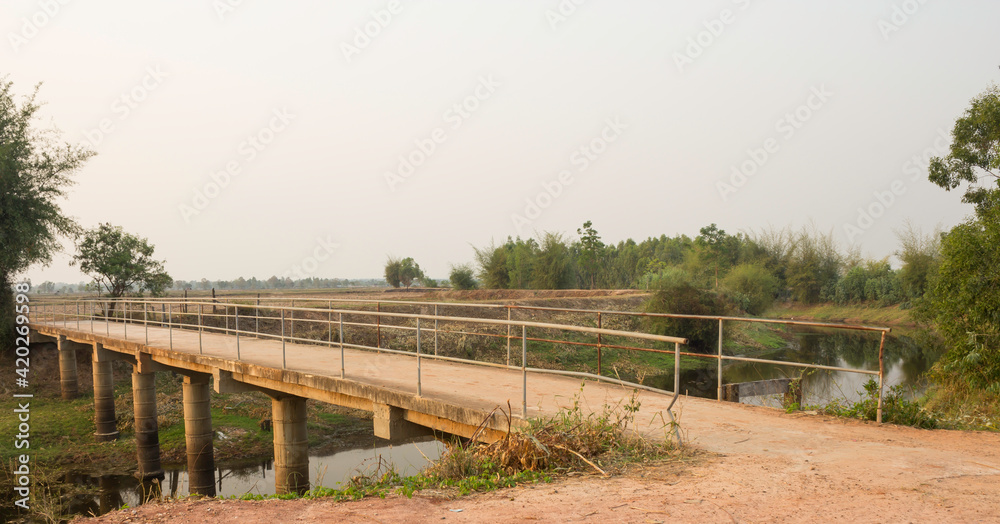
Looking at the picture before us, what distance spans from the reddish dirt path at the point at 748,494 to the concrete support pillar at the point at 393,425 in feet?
9.58

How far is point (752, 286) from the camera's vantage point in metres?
56.4

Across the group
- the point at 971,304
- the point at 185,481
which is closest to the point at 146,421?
the point at 185,481

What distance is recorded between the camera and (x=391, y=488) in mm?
5801

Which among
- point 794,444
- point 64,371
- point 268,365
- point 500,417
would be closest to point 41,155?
point 64,371

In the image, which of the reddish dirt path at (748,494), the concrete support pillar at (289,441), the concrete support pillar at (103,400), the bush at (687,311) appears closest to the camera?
the reddish dirt path at (748,494)

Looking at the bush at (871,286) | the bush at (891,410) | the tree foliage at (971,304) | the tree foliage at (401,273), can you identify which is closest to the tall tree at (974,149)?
the tree foliage at (971,304)

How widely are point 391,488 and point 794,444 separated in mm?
4007

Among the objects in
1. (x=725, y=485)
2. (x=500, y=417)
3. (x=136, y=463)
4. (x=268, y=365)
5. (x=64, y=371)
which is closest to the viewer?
(x=725, y=485)

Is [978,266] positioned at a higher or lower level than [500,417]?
higher

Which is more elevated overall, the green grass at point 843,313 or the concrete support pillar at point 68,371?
the concrete support pillar at point 68,371

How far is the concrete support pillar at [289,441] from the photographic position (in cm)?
1209

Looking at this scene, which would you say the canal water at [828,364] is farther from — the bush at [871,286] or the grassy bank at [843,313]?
the bush at [871,286]

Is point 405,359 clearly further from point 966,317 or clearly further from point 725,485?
point 966,317

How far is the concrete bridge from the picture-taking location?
762 centimetres
